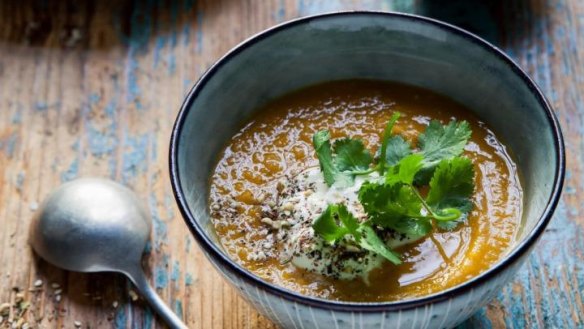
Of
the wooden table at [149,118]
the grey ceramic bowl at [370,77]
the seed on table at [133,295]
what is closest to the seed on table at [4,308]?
the wooden table at [149,118]

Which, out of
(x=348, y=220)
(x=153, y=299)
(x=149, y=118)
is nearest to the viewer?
(x=348, y=220)

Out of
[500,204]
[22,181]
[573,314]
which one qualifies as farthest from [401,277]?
[22,181]

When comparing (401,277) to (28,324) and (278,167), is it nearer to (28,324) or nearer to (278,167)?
(278,167)

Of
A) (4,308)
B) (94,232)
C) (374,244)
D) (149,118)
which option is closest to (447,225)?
(374,244)

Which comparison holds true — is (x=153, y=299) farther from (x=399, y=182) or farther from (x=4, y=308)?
(x=399, y=182)

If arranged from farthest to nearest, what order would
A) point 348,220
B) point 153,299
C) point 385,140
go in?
1. point 153,299
2. point 385,140
3. point 348,220

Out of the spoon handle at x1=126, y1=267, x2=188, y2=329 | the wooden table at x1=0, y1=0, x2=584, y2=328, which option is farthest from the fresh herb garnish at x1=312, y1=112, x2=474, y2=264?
the spoon handle at x1=126, y1=267, x2=188, y2=329

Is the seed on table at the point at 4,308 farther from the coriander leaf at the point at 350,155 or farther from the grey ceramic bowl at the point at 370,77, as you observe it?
the coriander leaf at the point at 350,155
